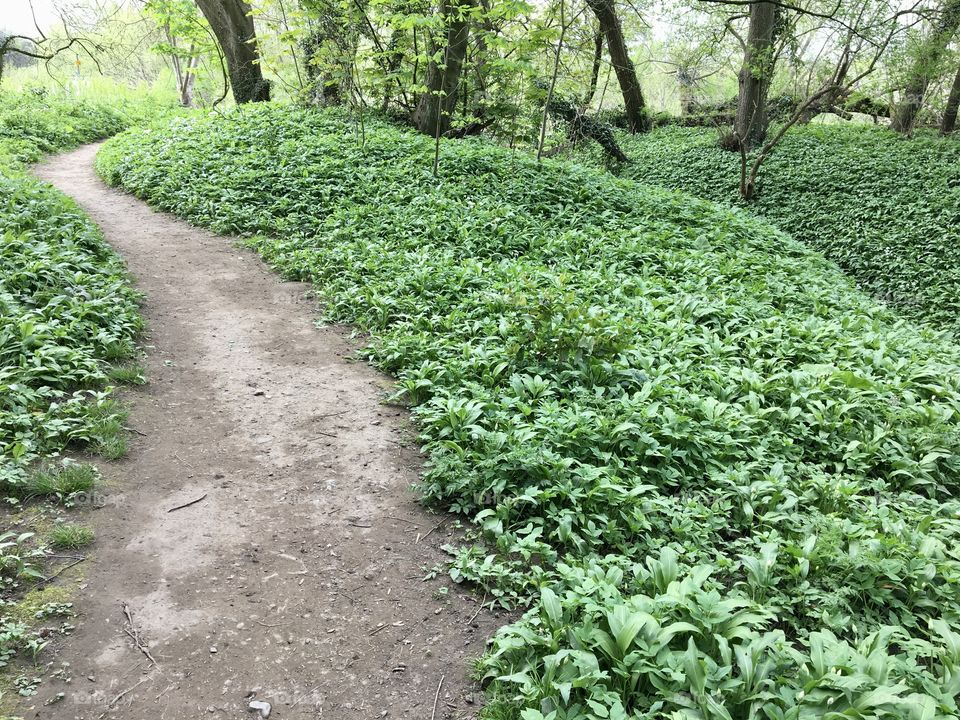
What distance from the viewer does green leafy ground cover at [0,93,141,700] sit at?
3039 millimetres

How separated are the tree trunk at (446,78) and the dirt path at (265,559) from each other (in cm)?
744

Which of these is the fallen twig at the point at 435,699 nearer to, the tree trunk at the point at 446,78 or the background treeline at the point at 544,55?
the background treeline at the point at 544,55

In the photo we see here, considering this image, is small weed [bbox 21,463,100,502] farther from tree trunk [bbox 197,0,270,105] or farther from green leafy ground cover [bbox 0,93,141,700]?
tree trunk [bbox 197,0,270,105]

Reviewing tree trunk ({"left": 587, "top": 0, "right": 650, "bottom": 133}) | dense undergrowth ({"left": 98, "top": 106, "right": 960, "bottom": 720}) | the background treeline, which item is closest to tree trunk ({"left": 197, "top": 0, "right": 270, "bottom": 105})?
the background treeline

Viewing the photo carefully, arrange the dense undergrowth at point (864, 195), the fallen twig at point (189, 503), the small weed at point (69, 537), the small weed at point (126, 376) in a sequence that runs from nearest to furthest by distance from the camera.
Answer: the small weed at point (69, 537) < the fallen twig at point (189, 503) < the small weed at point (126, 376) < the dense undergrowth at point (864, 195)

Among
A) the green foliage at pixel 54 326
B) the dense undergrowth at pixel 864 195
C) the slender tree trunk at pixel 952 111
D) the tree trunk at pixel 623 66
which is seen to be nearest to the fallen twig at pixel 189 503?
the green foliage at pixel 54 326

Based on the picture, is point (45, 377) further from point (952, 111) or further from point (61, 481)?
point (952, 111)

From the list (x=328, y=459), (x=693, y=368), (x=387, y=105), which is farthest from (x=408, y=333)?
(x=387, y=105)

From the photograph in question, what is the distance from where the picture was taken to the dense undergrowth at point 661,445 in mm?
2729

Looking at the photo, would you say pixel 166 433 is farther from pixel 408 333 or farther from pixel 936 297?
pixel 936 297

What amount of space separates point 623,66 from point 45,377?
16532 millimetres

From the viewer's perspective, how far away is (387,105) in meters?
14.7

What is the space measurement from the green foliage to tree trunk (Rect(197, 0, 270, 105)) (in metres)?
7.67

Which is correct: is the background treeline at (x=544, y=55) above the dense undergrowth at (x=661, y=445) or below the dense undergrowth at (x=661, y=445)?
above
